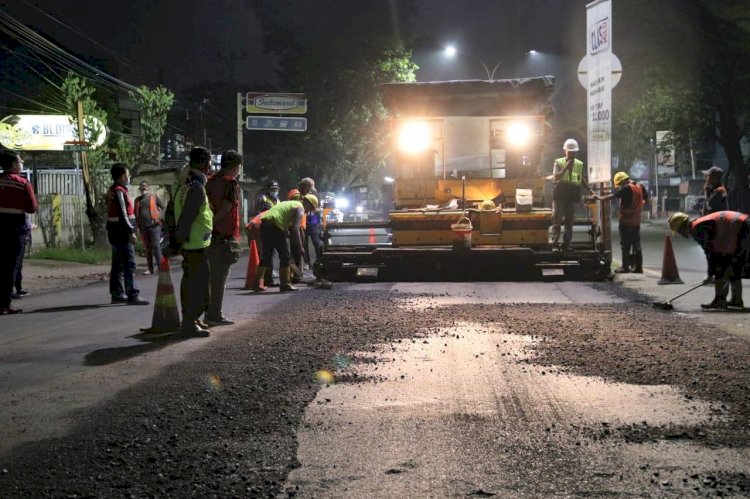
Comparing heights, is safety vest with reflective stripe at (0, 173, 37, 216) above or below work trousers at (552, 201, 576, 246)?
above

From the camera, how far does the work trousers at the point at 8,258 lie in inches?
452

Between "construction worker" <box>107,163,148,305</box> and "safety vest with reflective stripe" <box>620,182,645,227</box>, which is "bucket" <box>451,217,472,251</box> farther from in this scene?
"construction worker" <box>107,163,148,305</box>

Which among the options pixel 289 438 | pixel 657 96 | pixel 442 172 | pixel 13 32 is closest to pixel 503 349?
pixel 289 438

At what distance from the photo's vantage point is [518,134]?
654 inches

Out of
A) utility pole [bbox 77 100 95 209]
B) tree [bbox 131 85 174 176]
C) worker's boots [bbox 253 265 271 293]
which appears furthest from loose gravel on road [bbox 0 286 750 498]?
tree [bbox 131 85 174 176]

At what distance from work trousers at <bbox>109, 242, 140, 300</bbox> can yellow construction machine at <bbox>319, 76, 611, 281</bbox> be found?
4176 mm

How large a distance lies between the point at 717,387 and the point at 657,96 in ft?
115

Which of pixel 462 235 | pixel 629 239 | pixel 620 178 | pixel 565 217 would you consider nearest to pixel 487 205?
pixel 462 235

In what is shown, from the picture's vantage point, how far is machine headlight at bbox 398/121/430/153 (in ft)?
55.2

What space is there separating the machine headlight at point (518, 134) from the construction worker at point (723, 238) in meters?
6.02

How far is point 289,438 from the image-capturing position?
504 centimetres

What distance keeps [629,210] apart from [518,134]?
2478mm

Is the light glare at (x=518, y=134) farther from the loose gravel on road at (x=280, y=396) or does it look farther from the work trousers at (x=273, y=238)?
the loose gravel on road at (x=280, y=396)

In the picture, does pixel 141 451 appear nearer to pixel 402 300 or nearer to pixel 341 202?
pixel 402 300
